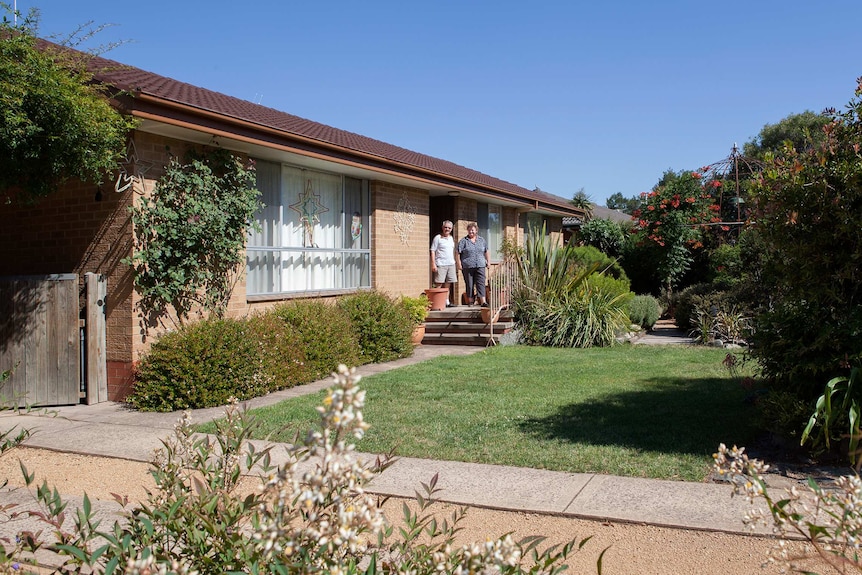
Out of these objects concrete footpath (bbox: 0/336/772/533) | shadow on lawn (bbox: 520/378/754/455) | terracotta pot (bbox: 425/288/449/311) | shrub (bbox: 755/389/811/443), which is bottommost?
concrete footpath (bbox: 0/336/772/533)

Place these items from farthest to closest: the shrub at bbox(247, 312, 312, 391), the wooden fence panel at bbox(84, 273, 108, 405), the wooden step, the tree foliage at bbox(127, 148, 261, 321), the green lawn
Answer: the wooden step → the shrub at bbox(247, 312, 312, 391) → the tree foliage at bbox(127, 148, 261, 321) → the wooden fence panel at bbox(84, 273, 108, 405) → the green lawn

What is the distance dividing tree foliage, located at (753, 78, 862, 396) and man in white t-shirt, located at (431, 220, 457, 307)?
899cm

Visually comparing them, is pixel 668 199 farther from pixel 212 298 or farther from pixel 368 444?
pixel 368 444

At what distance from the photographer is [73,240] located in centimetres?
855

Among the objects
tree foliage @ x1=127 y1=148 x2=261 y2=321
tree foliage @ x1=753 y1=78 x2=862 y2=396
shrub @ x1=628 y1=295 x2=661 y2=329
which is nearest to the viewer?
tree foliage @ x1=753 y1=78 x2=862 y2=396

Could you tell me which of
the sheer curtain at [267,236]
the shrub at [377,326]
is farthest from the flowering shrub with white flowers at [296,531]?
the shrub at [377,326]

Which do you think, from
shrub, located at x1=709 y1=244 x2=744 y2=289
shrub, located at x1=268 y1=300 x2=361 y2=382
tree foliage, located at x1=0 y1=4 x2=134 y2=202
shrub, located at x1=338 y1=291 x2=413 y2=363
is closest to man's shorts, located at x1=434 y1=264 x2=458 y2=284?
shrub, located at x1=338 y1=291 x2=413 y2=363

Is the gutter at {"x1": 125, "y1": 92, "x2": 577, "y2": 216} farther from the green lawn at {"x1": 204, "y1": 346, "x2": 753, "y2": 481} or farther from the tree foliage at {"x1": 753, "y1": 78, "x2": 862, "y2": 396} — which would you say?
the tree foliage at {"x1": 753, "y1": 78, "x2": 862, "y2": 396}

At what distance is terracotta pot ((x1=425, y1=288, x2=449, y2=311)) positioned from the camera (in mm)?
14625

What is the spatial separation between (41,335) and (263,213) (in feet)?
11.2

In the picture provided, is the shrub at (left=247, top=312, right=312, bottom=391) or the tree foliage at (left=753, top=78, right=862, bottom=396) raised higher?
the tree foliage at (left=753, top=78, right=862, bottom=396)

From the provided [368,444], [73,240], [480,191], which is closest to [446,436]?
[368,444]

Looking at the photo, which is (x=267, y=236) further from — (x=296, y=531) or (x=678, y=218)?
(x=678, y=218)

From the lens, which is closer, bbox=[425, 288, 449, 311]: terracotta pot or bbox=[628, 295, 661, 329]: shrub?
bbox=[425, 288, 449, 311]: terracotta pot
